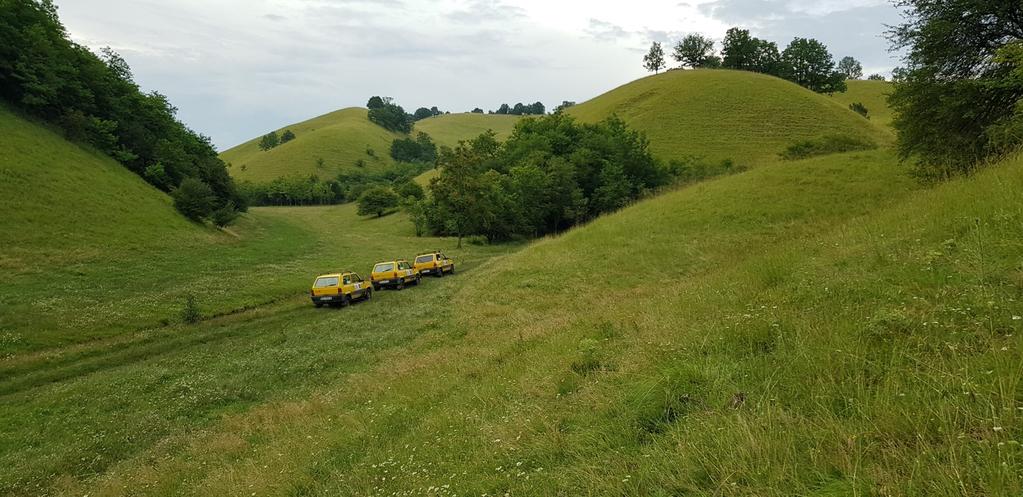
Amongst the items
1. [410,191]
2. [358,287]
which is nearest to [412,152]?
[410,191]

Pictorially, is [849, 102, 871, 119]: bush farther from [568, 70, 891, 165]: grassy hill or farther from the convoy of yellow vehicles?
the convoy of yellow vehicles

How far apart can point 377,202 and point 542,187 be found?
138 feet

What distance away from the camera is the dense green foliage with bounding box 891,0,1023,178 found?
18.3 m

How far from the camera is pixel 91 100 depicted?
175 feet

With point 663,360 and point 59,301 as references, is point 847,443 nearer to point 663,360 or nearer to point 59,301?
point 663,360

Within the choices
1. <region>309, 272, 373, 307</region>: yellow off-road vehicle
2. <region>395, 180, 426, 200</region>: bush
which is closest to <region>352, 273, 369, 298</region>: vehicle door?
<region>309, 272, 373, 307</region>: yellow off-road vehicle

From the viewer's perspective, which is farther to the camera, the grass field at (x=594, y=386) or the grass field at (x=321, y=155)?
the grass field at (x=321, y=155)

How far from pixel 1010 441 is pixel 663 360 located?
3583 millimetres

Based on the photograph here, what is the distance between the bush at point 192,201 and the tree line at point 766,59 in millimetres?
108181

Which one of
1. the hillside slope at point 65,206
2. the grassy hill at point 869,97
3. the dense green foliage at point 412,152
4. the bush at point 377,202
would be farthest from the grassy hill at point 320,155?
the grassy hill at point 869,97

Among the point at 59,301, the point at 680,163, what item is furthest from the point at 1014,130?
the point at 680,163

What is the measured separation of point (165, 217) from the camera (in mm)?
41531

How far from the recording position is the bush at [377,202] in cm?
8731

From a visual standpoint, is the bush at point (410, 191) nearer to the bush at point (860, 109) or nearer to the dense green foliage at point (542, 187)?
the dense green foliage at point (542, 187)
